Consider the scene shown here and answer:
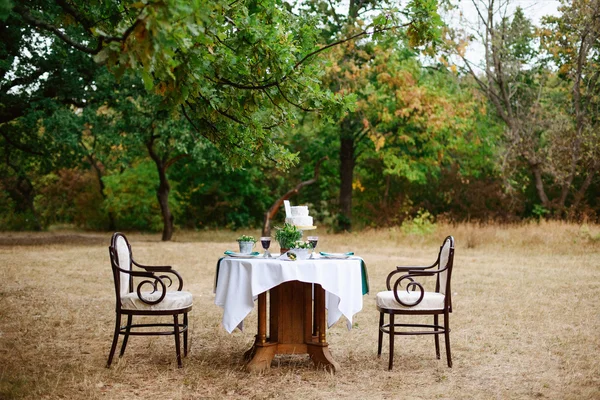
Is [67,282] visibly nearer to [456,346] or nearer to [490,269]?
[456,346]

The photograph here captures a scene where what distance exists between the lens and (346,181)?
2339cm

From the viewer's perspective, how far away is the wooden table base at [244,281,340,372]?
5973 mm

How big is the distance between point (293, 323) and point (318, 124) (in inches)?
74.5

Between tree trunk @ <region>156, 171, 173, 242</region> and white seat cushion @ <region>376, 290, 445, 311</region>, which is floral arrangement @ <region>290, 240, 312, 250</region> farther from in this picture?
tree trunk @ <region>156, 171, 173, 242</region>

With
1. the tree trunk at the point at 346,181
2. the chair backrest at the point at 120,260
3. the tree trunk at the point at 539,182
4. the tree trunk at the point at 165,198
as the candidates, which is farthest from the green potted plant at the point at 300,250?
the tree trunk at the point at 539,182

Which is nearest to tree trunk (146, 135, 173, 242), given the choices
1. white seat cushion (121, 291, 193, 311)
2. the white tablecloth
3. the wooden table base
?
white seat cushion (121, 291, 193, 311)

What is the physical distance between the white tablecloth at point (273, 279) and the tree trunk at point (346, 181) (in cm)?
1741

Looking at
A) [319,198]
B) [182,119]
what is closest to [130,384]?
[182,119]

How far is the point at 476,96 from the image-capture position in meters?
23.5

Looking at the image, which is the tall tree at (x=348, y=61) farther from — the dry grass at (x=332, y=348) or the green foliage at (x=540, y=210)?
the dry grass at (x=332, y=348)

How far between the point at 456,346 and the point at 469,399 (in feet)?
6.55

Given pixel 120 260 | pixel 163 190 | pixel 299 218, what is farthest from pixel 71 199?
pixel 299 218

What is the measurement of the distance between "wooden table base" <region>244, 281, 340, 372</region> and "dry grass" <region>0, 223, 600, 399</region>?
19 cm

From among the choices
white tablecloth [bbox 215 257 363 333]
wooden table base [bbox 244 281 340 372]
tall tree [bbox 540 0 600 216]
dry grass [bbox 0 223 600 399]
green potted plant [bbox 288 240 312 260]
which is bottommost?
dry grass [bbox 0 223 600 399]
